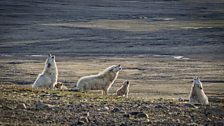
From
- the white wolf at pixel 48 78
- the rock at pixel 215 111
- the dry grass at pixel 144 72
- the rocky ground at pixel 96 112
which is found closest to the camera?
the rocky ground at pixel 96 112

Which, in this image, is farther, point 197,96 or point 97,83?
point 97,83

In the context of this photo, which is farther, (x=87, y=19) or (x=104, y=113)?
(x=87, y=19)

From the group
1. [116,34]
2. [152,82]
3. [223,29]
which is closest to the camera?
[152,82]

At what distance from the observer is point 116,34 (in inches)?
2685

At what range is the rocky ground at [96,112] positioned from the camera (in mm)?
11555

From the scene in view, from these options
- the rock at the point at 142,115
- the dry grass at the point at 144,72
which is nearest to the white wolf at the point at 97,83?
the rock at the point at 142,115

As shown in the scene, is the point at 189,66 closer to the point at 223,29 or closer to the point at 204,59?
the point at 204,59

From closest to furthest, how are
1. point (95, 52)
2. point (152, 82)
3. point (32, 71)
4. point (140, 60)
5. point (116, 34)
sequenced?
1. point (152, 82)
2. point (32, 71)
3. point (140, 60)
4. point (95, 52)
5. point (116, 34)

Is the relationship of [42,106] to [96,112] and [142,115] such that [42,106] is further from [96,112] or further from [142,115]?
[142,115]

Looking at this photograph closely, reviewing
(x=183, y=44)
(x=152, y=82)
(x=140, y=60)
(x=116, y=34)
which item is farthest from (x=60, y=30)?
(x=152, y=82)

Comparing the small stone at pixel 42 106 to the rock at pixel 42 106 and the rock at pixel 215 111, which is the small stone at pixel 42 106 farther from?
the rock at pixel 215 111

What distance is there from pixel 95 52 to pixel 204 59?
996 cm

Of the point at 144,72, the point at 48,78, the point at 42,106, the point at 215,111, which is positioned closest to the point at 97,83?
the point at 48,78

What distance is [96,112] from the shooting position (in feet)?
40.5
